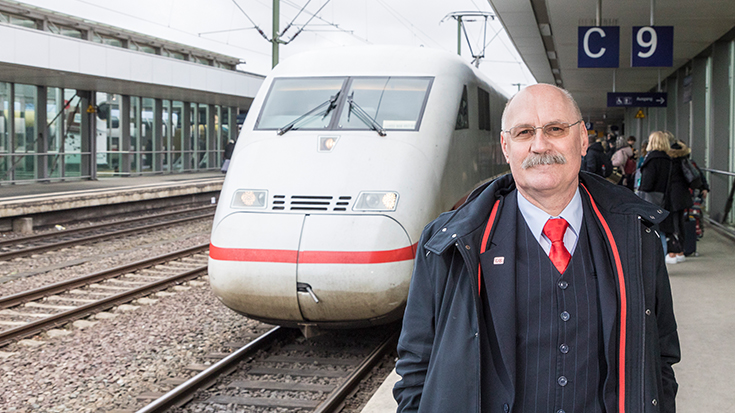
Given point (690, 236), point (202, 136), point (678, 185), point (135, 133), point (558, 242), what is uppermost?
point (202, 136)

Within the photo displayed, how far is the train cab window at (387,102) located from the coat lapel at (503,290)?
4.31m

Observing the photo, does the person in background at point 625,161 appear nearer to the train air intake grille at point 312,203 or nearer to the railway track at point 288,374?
the railway track at point 288,374

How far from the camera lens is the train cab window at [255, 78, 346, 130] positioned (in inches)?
253

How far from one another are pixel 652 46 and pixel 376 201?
20.6ft

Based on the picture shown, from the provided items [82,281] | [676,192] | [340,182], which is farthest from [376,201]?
[82,281]

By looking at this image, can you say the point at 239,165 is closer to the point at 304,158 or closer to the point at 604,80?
the point at 304,158

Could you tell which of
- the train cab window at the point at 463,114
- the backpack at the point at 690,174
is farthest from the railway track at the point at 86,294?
the backpack at the point at 690,174

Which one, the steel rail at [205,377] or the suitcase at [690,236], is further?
the suitcase at [690,236]

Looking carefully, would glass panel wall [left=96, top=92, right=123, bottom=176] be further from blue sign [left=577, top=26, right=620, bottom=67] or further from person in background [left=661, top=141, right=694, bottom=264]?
person in background [left=661, top=141, right=694, bottom=264]

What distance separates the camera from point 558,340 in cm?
184

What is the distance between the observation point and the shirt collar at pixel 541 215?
1994 mm

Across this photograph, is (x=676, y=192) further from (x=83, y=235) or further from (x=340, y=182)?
(x=83, y=235)

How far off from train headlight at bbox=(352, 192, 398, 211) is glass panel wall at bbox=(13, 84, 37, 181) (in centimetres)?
1645

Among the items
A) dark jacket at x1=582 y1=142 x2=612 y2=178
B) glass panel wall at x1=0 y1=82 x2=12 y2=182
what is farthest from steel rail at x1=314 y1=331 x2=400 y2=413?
glass panel wall at x1=0 y1=82 x2=12 y2=182
